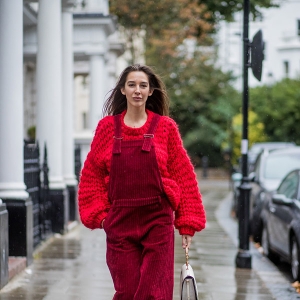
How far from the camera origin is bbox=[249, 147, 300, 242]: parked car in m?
13.2

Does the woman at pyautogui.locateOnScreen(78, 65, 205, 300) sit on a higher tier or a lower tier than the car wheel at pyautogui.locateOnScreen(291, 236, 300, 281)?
higher

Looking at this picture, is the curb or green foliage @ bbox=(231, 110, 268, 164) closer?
the curb

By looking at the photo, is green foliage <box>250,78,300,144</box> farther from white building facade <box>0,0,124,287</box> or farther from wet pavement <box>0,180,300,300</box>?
wet pavement <box>0,180,300,300</box>

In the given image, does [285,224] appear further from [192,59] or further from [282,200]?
[192,59]

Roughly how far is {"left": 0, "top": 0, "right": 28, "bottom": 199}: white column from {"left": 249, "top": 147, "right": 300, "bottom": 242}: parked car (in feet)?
17.2

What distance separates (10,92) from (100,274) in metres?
2.31

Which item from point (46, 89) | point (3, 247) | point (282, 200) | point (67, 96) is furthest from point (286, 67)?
point (3, 247)

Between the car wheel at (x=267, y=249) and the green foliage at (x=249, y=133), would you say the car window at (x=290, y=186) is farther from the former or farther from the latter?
the green foliage at (x=249, y=133)

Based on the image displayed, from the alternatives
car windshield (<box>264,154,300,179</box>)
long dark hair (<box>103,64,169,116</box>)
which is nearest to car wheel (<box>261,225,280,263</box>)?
car windshield (<box>264,154,300,179</box>)

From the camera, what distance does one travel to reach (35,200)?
10.9 m

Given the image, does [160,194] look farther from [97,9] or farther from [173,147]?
[97,9]

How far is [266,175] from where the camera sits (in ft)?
46.6

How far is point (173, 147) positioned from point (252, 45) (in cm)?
548

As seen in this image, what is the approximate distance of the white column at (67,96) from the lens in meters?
14.5
